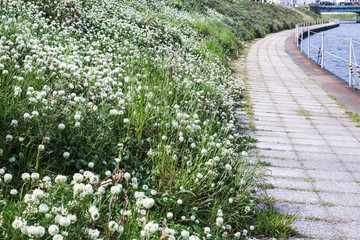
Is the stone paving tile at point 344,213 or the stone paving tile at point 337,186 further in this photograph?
the stone paving tile at point 337,186

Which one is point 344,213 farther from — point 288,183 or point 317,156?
point 317,156

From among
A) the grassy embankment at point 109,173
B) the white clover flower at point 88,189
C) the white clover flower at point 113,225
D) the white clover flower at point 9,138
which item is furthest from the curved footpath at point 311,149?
the white clover flower at point 9,138

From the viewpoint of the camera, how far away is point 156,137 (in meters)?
3.33

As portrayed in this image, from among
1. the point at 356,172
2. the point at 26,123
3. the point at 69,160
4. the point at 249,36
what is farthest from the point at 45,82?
the point at 249,36

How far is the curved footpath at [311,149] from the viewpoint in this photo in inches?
116

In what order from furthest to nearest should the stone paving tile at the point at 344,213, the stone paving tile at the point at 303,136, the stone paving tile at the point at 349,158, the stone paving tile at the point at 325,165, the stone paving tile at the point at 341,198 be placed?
1. the stone paving tile at the point at 303,136
2. the stone paving tile at the point at 349,158
3. the stone paving tile at the point at 325,165
4. the stone paving tile at the point at 341,198
5. the stone paving tile at the point at 344,213

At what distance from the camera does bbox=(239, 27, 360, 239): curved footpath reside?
2.95 meters

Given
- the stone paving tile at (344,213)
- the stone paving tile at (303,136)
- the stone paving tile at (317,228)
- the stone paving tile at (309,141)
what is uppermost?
the stone paving tile at (303,136)

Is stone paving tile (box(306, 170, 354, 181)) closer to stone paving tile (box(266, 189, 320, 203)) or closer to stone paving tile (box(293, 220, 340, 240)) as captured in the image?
stone paving tile (box(266, 189, 320, 203))

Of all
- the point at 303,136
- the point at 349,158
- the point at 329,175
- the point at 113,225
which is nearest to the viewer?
the point at 113,225

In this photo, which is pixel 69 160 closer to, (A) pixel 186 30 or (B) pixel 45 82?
(B) pixel 45 82

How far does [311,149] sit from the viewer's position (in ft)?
14.4

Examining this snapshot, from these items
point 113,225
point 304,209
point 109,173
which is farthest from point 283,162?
point 113,225

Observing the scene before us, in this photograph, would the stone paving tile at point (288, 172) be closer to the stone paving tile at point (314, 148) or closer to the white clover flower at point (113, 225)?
the stone paving tile at point (314, 148)
